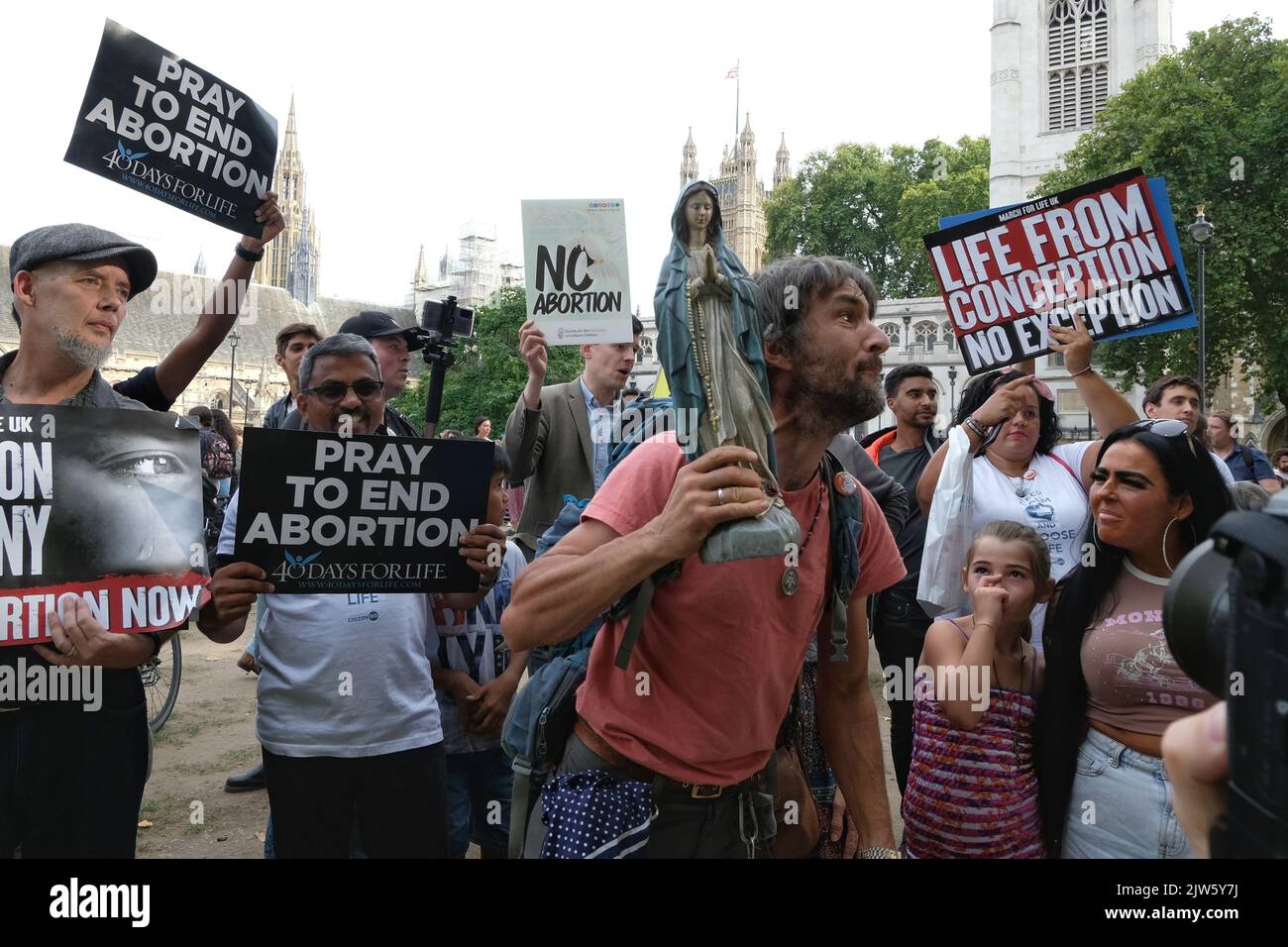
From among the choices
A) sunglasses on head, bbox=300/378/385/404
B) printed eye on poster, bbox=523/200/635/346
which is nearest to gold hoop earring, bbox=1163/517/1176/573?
sunglasses on head, bbox=300/378/385/404

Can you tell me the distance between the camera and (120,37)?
365cm

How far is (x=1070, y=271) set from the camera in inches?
170

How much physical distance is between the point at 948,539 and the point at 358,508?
2.48 m

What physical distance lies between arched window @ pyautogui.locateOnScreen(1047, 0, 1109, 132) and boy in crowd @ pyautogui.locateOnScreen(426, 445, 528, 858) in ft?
184

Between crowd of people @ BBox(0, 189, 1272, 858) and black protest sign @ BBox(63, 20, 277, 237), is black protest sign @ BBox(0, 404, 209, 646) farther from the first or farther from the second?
black protest sign @ BBox(63, 20, 277, 237)

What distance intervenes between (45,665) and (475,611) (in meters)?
1.62

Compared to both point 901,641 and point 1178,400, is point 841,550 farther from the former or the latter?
point 1178,400

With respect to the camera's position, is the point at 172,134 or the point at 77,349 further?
the point at 172,134

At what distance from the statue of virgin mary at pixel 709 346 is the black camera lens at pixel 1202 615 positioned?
0.91 m

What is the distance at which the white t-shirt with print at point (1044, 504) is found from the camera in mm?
3998

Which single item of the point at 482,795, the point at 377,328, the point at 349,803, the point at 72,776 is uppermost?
the point at 377,328

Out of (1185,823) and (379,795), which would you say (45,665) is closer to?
(379,795)

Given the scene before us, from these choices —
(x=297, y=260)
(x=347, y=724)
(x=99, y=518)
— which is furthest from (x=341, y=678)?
(x=297, y=260)
